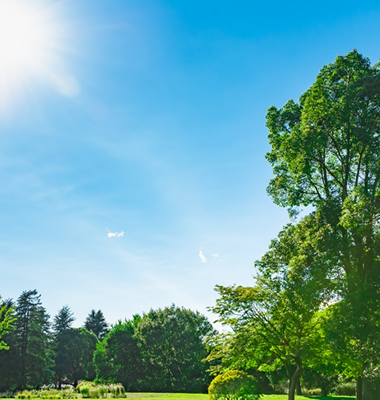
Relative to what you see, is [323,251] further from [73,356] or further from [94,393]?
[73,356]

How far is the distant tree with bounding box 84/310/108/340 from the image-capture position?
8944 centimetres

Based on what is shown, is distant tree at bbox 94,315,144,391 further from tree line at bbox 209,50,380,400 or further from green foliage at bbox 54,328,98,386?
tree line at bbox 209,50,380,400

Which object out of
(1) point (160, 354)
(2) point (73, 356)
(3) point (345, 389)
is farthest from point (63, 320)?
(3) point (345, 389)


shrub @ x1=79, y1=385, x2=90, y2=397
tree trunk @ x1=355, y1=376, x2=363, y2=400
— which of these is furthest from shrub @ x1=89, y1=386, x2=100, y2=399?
tree trunk @ x1=355, y1=376, x2=363, y2=400

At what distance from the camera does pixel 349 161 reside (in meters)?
15.9

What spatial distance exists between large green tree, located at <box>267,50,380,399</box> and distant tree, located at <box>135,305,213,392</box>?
30812 millimetres

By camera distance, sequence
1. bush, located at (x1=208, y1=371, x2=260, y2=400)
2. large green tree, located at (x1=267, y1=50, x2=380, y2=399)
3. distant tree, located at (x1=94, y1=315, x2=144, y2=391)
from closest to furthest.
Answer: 1. large green tree, located at (x1=267, y1=50, x2=380, y2=399)
2. bush, located at (x1=208, y1=371, x2=260, y2=400)
3. distant tree, located at (x1=94, y1=315, x2=144, y2=391)

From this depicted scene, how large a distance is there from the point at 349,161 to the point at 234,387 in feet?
45.3

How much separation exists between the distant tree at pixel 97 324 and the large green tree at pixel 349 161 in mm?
84957

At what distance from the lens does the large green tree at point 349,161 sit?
12.4 m

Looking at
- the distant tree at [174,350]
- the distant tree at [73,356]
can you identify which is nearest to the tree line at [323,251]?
the distant tree at [174,350]

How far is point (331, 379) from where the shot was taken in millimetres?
33219

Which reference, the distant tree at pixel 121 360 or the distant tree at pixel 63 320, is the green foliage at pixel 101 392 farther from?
the distant tree at pixel 63 320

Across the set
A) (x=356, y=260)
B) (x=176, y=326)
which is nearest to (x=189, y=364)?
(x=176, y=326)
